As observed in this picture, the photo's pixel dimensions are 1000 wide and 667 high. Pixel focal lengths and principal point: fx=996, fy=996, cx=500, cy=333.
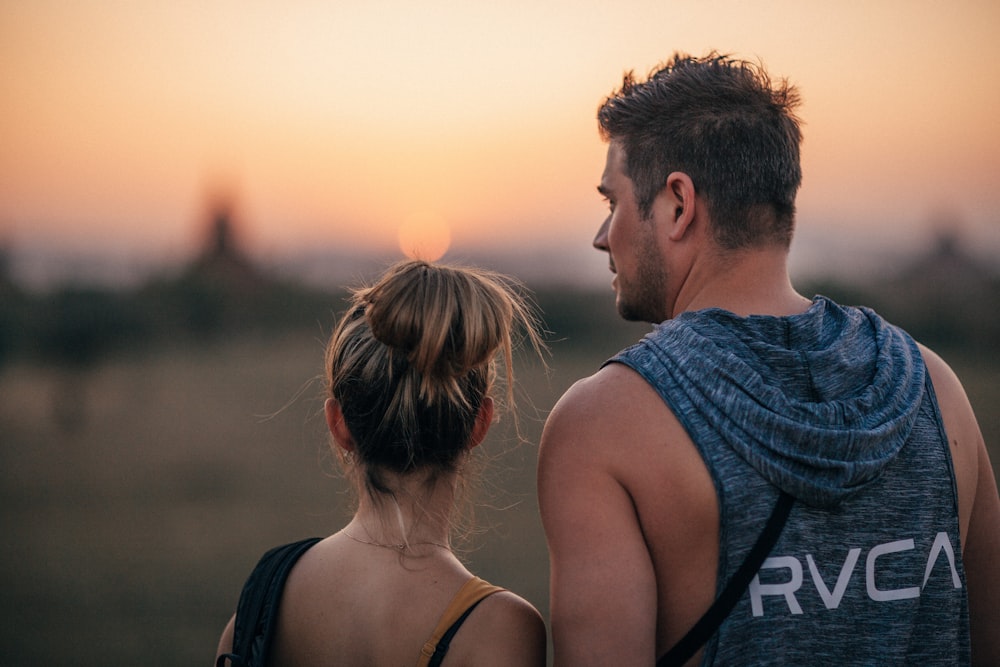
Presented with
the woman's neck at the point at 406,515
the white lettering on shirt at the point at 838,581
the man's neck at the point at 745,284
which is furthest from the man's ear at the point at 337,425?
the white lettering on shirt at the point at 838,581

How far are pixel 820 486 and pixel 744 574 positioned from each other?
0.18m

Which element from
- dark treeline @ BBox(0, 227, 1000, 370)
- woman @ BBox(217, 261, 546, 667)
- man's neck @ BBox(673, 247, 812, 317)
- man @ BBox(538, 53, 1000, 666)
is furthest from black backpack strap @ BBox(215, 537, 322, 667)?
dark treeline @ BBox(0, 227, 1000, 370)

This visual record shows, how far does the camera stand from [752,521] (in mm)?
1579

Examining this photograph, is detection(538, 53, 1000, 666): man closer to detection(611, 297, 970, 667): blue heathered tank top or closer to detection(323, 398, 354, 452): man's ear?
detection(611, 297, 970, 667): blue heathered tank top

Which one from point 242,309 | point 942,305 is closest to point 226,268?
point 242,309

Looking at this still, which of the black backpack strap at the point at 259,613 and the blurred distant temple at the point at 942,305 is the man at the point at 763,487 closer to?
the black backpack strap at the point at 259,613

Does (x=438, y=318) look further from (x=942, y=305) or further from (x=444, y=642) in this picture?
(x=942, y=305)

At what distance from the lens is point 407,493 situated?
193 cm

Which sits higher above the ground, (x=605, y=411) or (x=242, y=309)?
(x=605, y=411)

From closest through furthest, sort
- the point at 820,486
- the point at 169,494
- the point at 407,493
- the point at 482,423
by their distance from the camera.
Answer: the point at 820,486 < the point at 407,493 < the point at 482,423 < the point at 169,494

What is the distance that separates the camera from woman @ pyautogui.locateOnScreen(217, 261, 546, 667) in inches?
69.9

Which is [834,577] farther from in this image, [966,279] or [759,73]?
[966,279]

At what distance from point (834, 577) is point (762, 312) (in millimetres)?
480

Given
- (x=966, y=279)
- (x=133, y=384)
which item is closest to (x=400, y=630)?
(x=133, y=384)
